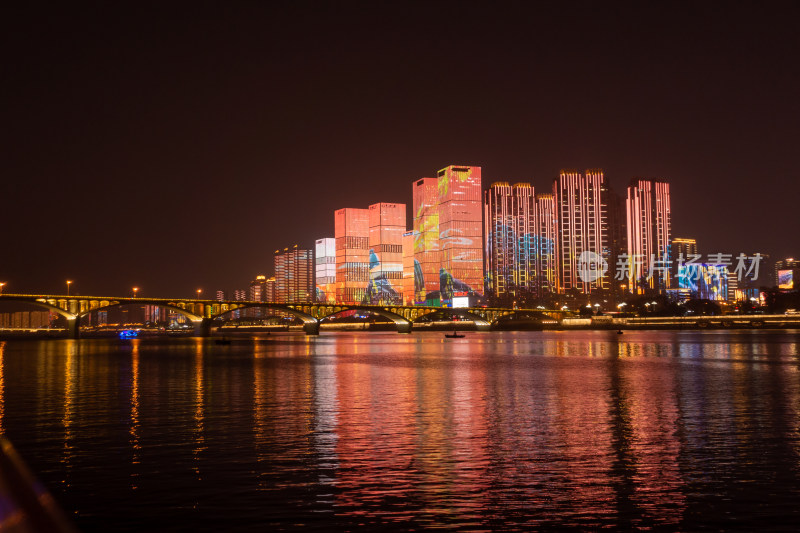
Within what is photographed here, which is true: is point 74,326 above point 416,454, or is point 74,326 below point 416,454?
above

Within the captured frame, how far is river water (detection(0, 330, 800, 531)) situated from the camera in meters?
16.2

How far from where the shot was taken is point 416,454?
2303 cm

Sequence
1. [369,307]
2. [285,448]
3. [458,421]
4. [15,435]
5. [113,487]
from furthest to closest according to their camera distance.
A: [369,307] < [458,421] < [15,435] < [285,448] < [113,487]

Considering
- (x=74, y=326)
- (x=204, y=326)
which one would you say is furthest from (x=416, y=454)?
(x=204, y=326)

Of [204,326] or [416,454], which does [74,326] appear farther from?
[416,454]

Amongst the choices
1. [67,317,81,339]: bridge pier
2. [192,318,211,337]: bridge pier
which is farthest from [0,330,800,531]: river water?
[192,318,211,337]: bridge pier

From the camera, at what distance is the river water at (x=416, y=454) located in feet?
53.1

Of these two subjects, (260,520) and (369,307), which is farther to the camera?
(369,307)

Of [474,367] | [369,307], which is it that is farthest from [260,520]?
[369,307]

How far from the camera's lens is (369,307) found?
194 metres

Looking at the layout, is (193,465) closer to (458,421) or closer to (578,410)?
(458,421)

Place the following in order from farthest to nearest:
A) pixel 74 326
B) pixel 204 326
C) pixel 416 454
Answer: pixel 204 326
pixel 74 326
pixel 416 454

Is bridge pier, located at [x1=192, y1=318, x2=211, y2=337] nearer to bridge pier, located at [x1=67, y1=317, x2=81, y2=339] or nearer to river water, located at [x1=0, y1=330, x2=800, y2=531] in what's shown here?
bridge pier, located at [x1=67, y1=317, x2=81, y2=339]

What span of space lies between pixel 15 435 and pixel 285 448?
10.7 metres
